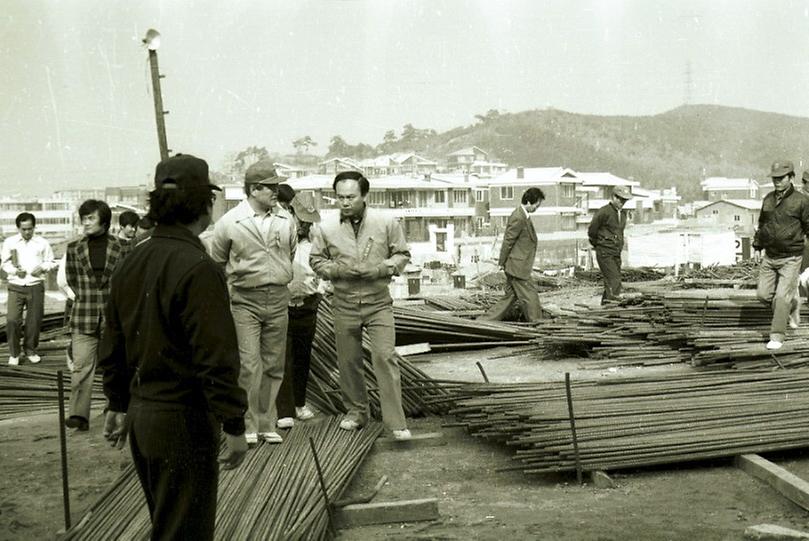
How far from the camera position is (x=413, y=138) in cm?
17525

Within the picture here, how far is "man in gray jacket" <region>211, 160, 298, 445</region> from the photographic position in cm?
687

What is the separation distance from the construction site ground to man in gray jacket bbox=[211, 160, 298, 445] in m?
0.88

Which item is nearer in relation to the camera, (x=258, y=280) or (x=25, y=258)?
(x=258, y=280)

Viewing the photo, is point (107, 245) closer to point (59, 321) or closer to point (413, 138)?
point (59, 321)

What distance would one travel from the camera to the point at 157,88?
14047 millimetres

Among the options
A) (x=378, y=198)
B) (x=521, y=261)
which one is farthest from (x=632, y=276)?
(x=378, y=198)

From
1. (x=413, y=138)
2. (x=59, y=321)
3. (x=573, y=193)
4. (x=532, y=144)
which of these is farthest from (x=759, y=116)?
(x=59, y=321)

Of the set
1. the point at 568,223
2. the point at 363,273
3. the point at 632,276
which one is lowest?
the point at 568,223

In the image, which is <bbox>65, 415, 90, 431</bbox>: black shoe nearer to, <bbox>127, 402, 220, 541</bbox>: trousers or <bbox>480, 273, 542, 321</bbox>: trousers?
<bbox>127, 402, 220, 541</bbox>: trousers

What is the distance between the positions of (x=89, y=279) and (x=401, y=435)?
2.66 m

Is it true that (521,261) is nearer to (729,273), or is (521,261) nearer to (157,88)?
(157,88)

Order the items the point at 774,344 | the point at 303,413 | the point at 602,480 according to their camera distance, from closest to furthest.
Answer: the point at 602,480 < the point at 303,413 < the point at 774,344

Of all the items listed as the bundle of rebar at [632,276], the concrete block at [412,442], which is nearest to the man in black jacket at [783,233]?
the concrete block at [412,442]

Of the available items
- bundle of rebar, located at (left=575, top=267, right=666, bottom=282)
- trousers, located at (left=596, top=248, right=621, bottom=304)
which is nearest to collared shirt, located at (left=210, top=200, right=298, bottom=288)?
trousers, located at (left=596, top=248, right=621, bottom=304)
